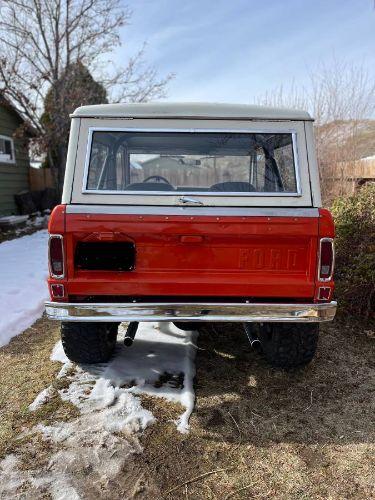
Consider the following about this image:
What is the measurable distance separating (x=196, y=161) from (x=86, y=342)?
1725 millimetres

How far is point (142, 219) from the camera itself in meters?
2.75

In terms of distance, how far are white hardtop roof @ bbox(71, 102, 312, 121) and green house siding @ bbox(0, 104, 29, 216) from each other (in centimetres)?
1005

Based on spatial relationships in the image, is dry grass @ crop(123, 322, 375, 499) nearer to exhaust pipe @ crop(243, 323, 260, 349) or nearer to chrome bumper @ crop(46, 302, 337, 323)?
exhaust pipe @ crop(243, 323, 260, 349)

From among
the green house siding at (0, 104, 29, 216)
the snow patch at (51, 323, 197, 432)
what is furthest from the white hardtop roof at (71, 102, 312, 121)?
the green house siding at (0, 104, 29, 216)

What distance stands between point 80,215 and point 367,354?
2.92 meters

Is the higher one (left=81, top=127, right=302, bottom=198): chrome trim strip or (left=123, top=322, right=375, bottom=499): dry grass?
(left=81, top=127, right=302, bottom=198): chrome trim strip

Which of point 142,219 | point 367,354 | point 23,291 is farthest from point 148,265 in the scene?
point 23,291

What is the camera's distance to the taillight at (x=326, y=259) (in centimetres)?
276

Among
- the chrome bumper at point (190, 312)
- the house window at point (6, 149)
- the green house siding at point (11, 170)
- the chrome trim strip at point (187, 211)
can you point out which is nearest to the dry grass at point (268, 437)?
the chrome bumper at point (190, 312)

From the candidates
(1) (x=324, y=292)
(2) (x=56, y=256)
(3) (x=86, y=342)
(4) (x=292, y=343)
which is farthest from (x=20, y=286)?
Answer: (1) (x=324, y=292)

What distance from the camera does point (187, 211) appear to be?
9.12ft

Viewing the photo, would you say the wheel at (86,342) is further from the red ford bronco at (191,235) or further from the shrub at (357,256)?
the shrub at (357,256)

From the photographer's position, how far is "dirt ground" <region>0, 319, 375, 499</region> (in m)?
2.22

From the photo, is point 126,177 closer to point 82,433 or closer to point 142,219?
point 142,219
